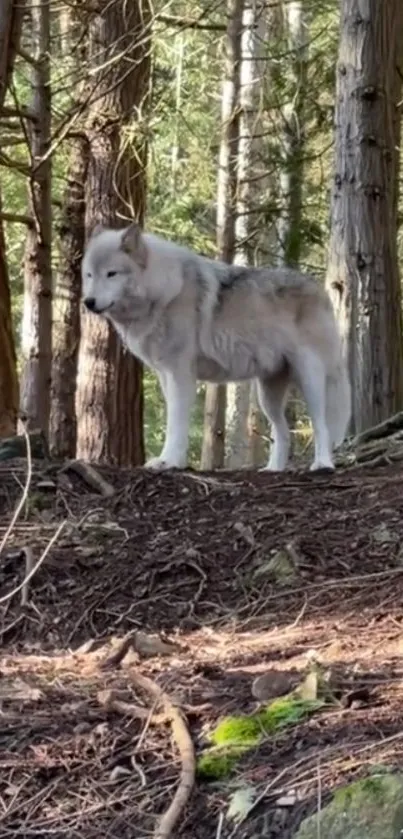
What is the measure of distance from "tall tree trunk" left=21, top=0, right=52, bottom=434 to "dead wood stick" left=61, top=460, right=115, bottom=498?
4699 mm

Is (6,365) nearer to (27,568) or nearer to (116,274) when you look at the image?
(116,274)

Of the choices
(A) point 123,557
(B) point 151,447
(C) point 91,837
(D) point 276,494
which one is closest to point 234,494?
(D) point 276,494

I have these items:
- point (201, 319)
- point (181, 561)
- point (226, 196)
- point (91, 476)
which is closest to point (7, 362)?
point (201, 319)

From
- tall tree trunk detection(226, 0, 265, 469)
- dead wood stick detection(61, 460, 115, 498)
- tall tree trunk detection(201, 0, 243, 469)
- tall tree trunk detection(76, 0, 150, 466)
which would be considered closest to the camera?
dead wood stick detection(61, 460, 115, 498)

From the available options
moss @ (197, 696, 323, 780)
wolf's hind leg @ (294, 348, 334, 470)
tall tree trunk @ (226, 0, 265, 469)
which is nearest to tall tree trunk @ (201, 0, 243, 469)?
tall tree trunk @ (226, 0, 265, 469)

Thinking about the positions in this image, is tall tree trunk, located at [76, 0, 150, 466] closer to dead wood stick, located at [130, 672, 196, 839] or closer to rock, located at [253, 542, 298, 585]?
rock, located at [253, 542, 298, 585]

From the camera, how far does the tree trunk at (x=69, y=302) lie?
12961mm

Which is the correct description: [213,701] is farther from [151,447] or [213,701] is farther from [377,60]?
[151,447]

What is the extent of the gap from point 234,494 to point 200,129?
1452 centimetres

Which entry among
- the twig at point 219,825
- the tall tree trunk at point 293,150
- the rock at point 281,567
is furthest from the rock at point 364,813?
the tall tree trunk at point 293,150

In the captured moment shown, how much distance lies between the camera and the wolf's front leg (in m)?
7.95

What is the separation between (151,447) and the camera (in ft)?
81.9

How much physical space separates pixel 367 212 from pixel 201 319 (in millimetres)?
2373

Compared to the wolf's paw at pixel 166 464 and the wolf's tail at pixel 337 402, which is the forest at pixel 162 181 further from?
the wolf's tail at pixel 337 402
